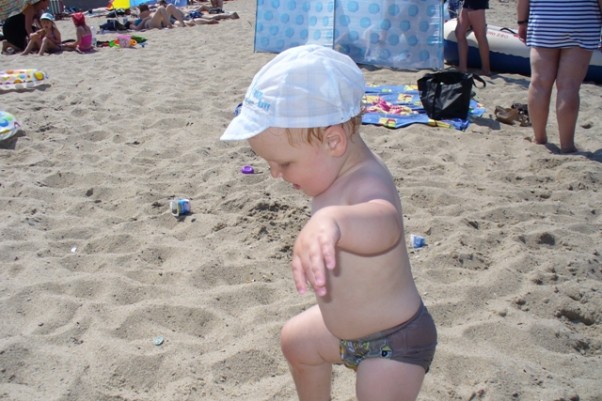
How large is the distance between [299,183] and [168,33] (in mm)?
10895

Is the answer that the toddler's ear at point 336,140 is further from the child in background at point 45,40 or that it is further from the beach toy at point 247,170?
the child in background at point 45,40

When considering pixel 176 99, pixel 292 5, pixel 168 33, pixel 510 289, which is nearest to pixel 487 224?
pixel 510 289

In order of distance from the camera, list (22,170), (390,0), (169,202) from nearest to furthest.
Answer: (169,202) < (22,170) < (390,0)

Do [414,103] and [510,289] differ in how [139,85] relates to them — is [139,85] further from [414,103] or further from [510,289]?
[510,289]

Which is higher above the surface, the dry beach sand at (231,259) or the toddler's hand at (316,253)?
the toddler's hand at (316,253)

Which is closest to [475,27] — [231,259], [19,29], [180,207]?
[180,207]

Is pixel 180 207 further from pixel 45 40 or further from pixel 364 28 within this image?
pixel 45 40

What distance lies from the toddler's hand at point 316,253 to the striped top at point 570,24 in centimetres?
387

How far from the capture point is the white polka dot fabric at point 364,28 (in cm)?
818

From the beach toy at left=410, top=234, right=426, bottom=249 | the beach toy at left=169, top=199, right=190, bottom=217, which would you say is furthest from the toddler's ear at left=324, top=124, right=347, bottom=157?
the beach toy at left=169, top=199, right=190, bottom=217

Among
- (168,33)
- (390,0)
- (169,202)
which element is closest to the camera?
(169,202)

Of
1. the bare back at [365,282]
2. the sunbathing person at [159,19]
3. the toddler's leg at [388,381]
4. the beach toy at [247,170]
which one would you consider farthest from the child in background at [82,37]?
the toddler's leg at [388,381]

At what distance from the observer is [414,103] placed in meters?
6.28

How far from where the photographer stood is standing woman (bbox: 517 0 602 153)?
4594mm
